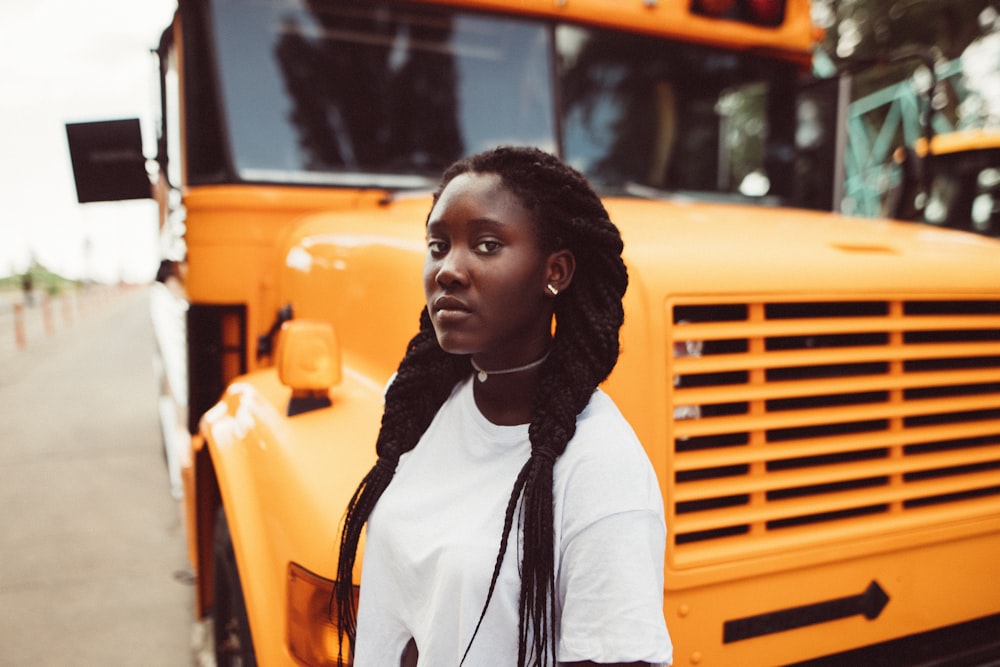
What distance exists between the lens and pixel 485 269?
46.8 inches

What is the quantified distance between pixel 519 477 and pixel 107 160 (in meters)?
2.22

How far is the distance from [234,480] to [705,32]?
2.44m

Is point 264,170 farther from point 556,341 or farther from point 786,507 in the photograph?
point 786,507

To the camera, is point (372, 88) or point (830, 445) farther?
point (372, 88)

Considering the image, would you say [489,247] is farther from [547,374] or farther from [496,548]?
[496,548]

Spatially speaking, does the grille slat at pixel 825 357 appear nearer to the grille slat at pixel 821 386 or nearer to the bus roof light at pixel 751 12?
the grille slat at pixel 821 386

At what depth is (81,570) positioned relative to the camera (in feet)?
13.3

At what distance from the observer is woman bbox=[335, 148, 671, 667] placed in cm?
107

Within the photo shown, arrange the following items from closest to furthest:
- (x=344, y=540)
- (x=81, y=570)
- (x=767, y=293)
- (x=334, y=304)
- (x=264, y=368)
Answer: (x=344, y=540), (x=767, y=293), (x=334, y=304), (x=264, y=368), (x=81, y=570)

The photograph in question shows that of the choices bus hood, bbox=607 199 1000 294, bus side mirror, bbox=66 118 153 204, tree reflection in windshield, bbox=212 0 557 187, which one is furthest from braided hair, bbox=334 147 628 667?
bus side mirror, bbox=66 118 153 204

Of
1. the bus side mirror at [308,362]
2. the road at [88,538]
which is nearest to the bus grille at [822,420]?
the bus side mirror at [308,362]

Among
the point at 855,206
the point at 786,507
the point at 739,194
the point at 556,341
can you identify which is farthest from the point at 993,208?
the point at 556,341

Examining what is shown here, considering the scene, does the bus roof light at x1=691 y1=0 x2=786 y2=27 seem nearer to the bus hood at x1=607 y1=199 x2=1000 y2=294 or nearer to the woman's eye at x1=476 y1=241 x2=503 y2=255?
the bus hood at x1=607 y1=199 x2=1000 y2=294

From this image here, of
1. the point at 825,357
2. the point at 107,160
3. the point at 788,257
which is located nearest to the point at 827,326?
the point at 825,357
